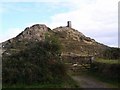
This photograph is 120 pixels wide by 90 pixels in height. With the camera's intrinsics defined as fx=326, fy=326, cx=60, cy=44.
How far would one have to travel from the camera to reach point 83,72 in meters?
30.5

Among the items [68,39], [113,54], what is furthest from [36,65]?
[68,39]

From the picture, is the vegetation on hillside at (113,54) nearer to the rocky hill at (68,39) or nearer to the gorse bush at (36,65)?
the rocky hill at (68,39)

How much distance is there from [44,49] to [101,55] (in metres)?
18.5

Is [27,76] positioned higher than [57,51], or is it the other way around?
[57,51]

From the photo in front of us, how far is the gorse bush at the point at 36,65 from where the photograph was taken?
19.1m

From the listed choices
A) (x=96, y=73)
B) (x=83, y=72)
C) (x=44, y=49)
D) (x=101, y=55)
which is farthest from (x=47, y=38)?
(x=101, y=55)

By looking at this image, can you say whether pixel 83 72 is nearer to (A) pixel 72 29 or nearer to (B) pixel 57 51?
(B) pixel 57 51

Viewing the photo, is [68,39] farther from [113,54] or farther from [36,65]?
[36,65]

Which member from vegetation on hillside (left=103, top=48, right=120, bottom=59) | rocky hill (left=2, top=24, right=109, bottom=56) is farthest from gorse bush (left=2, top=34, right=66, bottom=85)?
rocky hill (left=2, top=24, right=109, bottom=56)

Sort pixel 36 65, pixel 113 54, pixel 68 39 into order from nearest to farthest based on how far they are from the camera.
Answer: pixel 36 65, pixel 113 54, pixel 68 39

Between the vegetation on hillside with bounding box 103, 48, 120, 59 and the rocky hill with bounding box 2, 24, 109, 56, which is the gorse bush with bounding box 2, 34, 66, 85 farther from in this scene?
the rocky hill with bounding box 2, 24, 109, 56

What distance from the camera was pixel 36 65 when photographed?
20.0m

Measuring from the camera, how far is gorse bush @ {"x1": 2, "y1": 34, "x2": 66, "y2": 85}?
754 inches

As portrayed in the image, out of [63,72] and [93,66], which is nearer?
[63,72]
